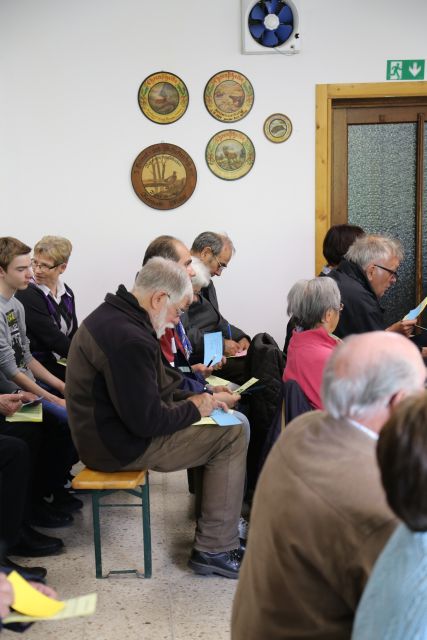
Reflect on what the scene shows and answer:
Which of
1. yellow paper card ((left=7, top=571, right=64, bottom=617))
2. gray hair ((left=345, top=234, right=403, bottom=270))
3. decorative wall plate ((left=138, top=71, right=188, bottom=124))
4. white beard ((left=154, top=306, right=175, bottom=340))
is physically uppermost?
decorative wall plate ((left=138, top=71, right=188, bottom=124))

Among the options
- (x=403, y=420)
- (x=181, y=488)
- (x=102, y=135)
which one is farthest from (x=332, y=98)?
(x=403, y=420)

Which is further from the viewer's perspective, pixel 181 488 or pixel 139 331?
pixel 181 488

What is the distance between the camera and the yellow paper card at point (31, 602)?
1.25 meters

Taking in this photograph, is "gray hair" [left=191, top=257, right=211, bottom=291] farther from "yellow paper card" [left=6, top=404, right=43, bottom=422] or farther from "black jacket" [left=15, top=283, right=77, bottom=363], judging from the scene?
"yellow paper card" [left=6, top=404, right=43, bottom=422]

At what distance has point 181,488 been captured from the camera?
365 cm

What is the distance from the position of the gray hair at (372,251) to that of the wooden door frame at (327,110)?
47.8 inches

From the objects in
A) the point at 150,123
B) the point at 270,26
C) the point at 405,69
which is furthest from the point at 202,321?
the point at 405,69

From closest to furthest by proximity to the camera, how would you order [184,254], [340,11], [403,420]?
[403,420] < [184,254] < [340,11]

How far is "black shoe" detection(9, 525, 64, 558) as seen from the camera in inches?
112

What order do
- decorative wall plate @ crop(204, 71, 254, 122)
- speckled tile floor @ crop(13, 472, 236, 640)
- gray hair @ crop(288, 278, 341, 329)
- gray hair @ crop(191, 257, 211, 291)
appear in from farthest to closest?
decorative wall plate @ crop(204, 71, 254, 122) < gray hair @ crop(191, 257, 211, 291) < gray hair @ crop(288, 278, 341, 329) < speckled tile floor @ crop(13, 472, 236, 640)

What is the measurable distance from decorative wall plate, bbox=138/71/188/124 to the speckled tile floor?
2.58 m

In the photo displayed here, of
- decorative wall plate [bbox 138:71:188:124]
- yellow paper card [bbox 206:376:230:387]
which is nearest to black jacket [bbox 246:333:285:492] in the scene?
yellow paper card [bbox 206:376:230:387]

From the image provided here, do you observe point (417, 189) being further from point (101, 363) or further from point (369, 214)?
point (101, 363)

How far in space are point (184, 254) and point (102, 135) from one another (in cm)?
173
